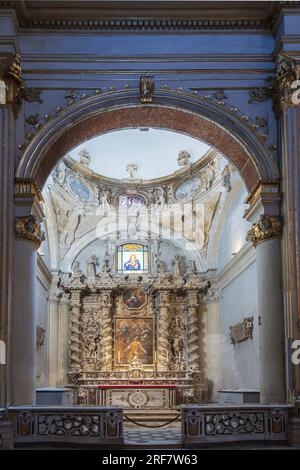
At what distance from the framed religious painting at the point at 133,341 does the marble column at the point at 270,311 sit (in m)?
11.8

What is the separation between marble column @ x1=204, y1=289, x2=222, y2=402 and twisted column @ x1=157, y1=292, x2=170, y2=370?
1.34m

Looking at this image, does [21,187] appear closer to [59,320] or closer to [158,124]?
[158,124]

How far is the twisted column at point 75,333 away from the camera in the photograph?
2508 centimetres

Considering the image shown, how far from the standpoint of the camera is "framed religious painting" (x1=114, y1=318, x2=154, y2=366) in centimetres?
2534

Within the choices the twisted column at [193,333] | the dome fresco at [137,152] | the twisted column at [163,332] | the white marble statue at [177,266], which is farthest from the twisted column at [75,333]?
the dome fresco at [137,152]

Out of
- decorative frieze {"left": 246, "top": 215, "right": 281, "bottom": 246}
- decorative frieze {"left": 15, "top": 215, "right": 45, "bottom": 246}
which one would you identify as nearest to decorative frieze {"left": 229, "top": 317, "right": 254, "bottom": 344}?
decorative frieze {"left": 246, "top": 215, "right": 281, "bottom": 246}

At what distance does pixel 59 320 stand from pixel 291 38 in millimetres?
14294

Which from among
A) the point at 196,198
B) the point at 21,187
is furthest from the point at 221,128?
the point at 196,198

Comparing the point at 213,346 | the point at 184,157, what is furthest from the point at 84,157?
the point at 213,346

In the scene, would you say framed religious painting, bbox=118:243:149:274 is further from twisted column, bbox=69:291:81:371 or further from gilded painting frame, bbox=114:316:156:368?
twisted column, bbox=69:291:81:371

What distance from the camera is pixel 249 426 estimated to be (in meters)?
12.3

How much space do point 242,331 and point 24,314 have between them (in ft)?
27.9

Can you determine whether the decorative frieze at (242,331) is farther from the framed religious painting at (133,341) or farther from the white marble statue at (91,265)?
the white marble statue at (91,265)
